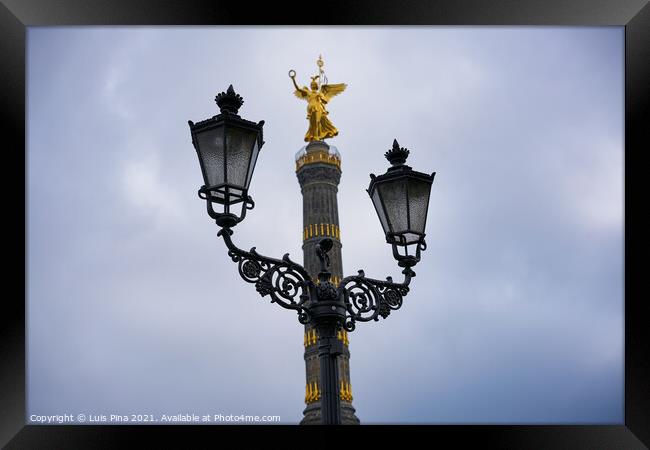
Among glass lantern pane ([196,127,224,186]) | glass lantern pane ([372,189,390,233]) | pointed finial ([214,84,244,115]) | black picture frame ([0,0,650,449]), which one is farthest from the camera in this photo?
glass lantern pane ([372,189,390,233])

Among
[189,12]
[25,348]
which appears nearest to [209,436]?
[25,348]

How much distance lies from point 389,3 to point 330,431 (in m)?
2.65

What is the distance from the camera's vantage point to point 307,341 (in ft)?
126

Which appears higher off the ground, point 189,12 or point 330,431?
point 189,12

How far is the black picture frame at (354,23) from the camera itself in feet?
20.7

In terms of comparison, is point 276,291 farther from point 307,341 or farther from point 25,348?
point 307,341

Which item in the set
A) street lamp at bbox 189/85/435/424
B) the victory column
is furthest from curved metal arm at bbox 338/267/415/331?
the victory column

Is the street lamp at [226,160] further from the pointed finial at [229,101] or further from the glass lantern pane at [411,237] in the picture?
the glass lantern pane at [411,237]

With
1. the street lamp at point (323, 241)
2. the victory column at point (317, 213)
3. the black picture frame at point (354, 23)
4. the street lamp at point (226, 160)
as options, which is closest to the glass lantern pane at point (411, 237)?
the street lamp at point (323, 241)

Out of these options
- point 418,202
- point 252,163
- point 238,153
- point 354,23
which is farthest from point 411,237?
point 354,23

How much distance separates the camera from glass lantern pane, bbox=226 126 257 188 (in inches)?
285

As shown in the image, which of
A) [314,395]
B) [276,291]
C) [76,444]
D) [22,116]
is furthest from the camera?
[314,395]

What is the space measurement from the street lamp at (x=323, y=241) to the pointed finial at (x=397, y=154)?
0.13 m

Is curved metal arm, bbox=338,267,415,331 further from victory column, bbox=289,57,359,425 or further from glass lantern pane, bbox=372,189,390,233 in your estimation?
victory column, bbox=289,57,359,425
